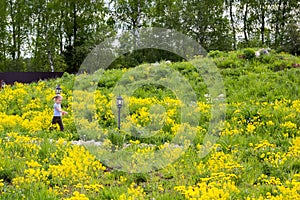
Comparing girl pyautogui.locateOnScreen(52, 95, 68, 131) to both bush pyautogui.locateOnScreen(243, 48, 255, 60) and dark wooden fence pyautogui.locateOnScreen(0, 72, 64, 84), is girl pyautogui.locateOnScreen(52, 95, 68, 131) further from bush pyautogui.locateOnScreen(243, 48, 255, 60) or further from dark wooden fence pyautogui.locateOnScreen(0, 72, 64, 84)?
dark wooden fence pyautogui.locateOnScreen(0, 72, 64, 84)

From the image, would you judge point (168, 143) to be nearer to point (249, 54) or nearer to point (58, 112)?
point (58, 112)

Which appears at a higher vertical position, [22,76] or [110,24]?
[110,24]

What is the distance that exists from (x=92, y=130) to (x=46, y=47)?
2478 centimetres

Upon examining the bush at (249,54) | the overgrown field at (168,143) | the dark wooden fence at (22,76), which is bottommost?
the overgrown field at (168,143)

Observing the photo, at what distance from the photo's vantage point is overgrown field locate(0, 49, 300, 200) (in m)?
4.74

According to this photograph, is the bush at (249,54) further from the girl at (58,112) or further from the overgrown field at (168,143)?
the girl at (58,112)

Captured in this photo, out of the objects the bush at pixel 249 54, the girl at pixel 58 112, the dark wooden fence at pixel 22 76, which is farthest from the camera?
the dark wooden fence at pixel 22 76

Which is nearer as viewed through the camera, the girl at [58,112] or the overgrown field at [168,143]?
the overgrown field at [168,143]

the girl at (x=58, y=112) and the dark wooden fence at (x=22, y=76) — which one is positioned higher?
the dark wooden fence at (x=22, y=76)

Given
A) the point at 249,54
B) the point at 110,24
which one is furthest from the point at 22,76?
the point at 249,54

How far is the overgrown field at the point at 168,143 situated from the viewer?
15.5ft

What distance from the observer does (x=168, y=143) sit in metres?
7.04

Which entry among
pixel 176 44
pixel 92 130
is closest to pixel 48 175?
pixel 92 130

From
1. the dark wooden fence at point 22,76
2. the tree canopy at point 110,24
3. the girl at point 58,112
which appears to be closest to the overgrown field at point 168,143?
the girl at point 58,112
